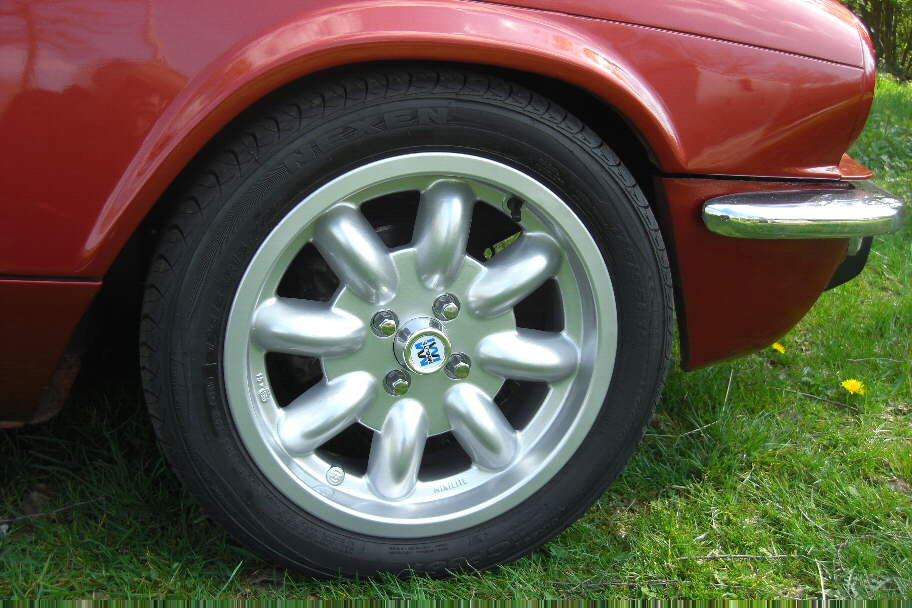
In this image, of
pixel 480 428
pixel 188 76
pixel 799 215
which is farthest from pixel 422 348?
pixel 799 215

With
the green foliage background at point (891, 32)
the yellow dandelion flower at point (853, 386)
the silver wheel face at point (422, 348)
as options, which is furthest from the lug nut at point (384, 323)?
the green foliage background at point (891, 32)

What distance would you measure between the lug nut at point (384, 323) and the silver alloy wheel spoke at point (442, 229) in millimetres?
91

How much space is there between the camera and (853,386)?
7.97 ft

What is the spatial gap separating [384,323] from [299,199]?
0.29 meters

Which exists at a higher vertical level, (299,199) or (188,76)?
(188,76)

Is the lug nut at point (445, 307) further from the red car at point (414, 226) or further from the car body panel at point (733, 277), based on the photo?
the car body panel at point (733, 277)

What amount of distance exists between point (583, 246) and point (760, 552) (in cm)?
79

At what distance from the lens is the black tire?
1.42 meters

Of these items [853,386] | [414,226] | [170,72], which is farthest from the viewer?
[853,386]

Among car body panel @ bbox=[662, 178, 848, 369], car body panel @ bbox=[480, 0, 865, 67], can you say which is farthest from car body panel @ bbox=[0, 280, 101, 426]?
car body panel @ bbox=[662, 178, 848, 369]

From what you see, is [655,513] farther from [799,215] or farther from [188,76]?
[188,76]

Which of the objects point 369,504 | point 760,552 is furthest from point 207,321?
point 760,552

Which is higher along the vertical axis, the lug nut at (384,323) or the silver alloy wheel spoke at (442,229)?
the silver alloy wheel spoke at (442,229)

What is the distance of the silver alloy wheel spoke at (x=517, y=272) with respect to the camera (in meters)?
1.66
